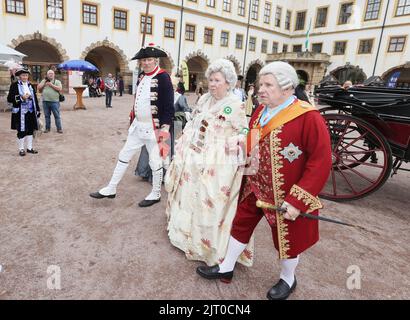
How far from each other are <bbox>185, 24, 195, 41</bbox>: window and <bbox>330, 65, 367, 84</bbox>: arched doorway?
13535 mm

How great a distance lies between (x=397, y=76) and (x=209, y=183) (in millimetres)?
28765

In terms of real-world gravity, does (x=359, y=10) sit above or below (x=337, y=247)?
above

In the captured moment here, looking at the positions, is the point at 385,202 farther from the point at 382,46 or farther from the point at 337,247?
the point at 382,46

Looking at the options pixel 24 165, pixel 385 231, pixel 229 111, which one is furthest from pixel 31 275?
pixel 385 231

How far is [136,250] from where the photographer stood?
260cm

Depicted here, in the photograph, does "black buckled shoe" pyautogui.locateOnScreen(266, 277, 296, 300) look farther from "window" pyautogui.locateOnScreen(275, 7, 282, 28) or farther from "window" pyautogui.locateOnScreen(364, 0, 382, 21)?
"window" pyautogui.locateOnScreen(275, 7, 282, 28)

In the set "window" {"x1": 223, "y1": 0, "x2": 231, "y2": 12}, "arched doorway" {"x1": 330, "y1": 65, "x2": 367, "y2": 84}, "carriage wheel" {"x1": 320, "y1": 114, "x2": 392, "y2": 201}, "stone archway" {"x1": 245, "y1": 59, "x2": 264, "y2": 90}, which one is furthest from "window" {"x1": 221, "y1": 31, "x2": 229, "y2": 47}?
"carriage wheel" {"x1": 320, "y1": 114, "x2": 392, "y2": 201}

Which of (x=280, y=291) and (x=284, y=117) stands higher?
(x=284, y=117)

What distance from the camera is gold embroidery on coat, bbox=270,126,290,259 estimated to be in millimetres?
1865

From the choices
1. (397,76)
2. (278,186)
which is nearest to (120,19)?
(278,186)

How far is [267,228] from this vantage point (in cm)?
316

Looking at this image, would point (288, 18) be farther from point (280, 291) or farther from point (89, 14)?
point (280, 291)

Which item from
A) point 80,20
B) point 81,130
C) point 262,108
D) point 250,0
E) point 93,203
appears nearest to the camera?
point 262,108

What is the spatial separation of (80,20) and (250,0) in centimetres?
1625
